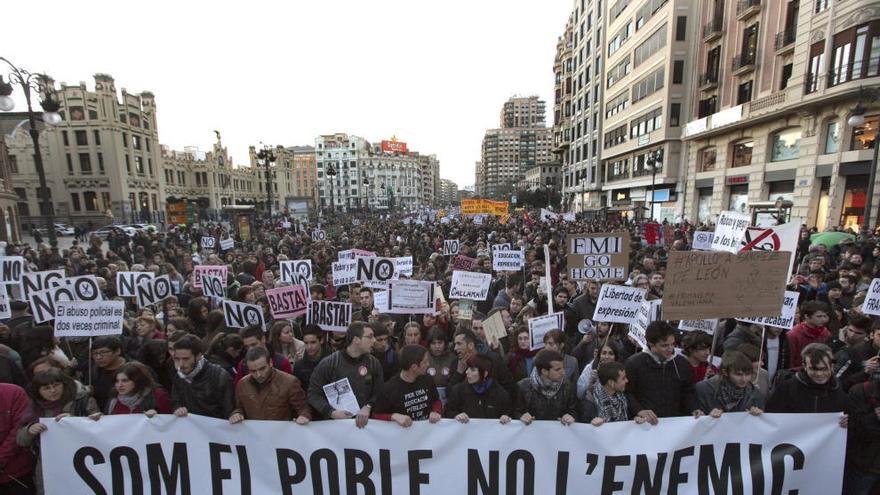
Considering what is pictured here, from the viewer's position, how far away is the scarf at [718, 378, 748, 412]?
3.75m

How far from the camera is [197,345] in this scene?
3.98m

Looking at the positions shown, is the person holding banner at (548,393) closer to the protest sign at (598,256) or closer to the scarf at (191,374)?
the protest sign at (598,256)

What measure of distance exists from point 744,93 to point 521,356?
102 feet

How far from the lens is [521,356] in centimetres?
521

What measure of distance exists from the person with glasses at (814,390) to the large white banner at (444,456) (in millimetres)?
113

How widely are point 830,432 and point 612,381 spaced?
70.5 inches

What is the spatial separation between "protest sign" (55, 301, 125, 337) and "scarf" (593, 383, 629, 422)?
549 cm

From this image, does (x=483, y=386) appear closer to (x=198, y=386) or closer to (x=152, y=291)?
(x=198, y=386)

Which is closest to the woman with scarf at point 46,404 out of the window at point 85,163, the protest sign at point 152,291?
the protest sign at point 152,291

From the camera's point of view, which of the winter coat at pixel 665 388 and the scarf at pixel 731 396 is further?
the winter coat at pixel 665 388

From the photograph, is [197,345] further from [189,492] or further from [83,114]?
[83,114]

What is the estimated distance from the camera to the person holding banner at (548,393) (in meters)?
3.79

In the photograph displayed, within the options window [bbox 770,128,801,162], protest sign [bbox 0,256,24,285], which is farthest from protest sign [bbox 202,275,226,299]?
window [bbox 770,128,801,162]

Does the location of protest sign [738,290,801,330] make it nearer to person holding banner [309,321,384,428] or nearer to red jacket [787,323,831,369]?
red jacket [787,323,831,369]
